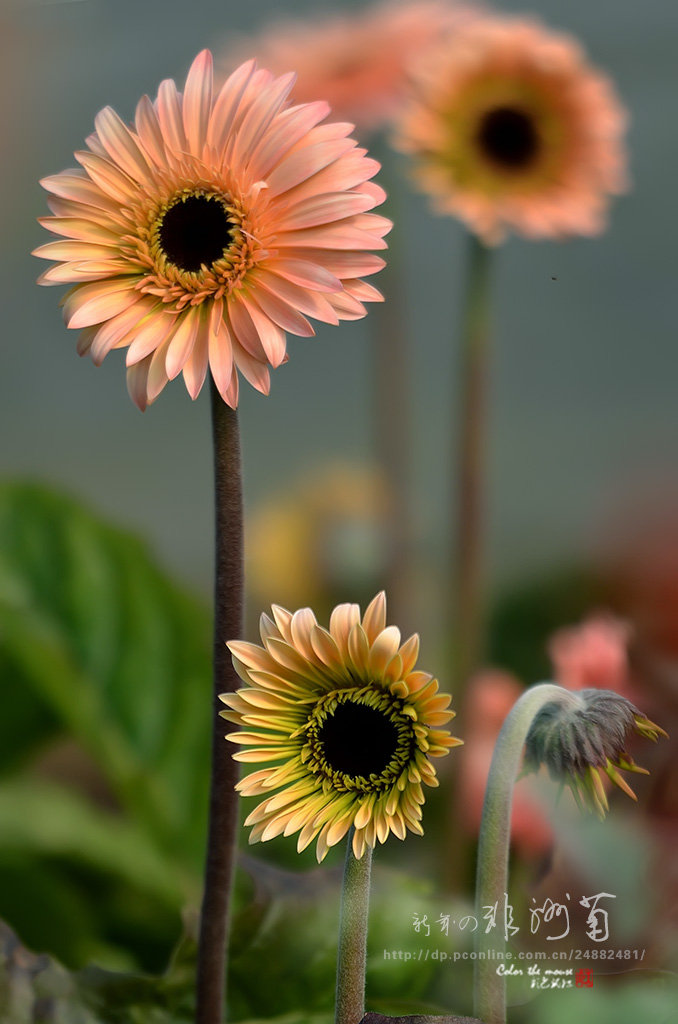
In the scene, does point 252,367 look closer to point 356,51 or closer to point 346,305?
point 346,305

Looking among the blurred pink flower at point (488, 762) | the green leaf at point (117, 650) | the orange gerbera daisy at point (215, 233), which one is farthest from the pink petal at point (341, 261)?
the green leaf at point (117, 650)

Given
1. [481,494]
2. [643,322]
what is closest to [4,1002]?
[481,494]

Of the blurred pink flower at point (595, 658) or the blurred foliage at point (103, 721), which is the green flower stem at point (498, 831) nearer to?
the blurred pink flower at point (595, 658)

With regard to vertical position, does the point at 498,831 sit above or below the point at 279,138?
below

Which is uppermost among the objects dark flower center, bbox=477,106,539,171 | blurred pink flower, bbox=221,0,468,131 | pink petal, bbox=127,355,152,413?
blurred pink flower, bbox=221,0,468,131

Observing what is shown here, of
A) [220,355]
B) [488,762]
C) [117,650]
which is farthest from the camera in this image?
[117,650]

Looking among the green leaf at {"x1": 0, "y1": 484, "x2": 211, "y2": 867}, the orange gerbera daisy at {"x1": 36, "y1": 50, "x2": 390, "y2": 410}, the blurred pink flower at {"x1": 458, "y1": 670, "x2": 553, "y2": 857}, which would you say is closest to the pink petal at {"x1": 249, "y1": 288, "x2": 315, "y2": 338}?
the orange gerbera daisy at {"x1": 36, "y1": 50, "x2": 390, "y2": 410}

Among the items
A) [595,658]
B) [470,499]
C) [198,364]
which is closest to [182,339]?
[198,364]

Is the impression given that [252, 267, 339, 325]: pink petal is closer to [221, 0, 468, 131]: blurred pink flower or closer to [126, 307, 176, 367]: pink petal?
[126, 307, 176, 367]: pink petal
